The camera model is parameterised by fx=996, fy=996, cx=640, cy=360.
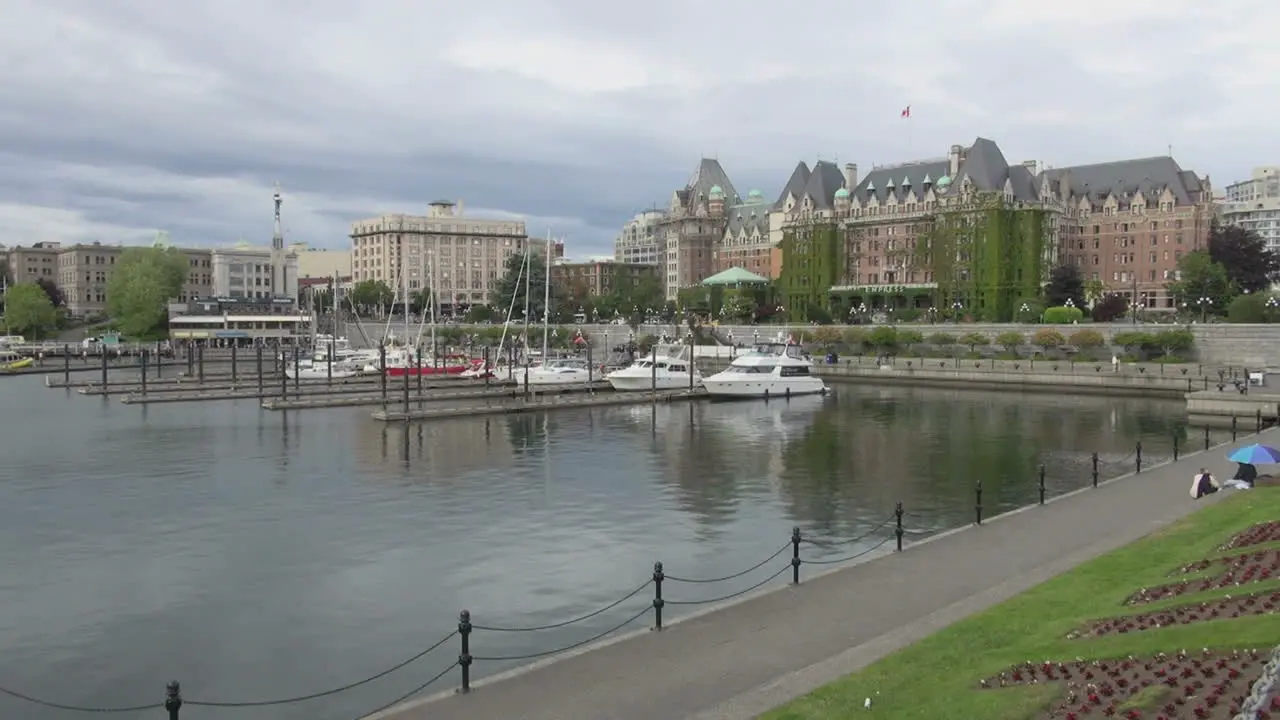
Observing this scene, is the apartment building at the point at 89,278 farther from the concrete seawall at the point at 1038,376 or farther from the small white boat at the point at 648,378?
the concrete seawall at the point at 1038,376

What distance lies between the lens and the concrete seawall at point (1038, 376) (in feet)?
252

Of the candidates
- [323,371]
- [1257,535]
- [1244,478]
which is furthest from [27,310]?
[1257,535]

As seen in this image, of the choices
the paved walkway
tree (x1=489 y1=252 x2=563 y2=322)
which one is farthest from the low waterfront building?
the paved walkway

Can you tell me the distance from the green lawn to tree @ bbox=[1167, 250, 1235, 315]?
334 ft

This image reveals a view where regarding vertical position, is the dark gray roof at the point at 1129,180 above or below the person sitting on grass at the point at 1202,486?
above

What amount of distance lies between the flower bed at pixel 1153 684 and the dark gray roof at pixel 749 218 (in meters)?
174

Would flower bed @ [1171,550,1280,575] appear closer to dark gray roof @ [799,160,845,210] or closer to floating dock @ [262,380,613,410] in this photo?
floating dock @ [262,380,613,410]

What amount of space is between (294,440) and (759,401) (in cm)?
3618

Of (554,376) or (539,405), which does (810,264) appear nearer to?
(554,376)

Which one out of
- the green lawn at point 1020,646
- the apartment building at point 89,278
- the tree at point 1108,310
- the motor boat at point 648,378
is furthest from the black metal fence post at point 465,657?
the apartment building at point 89,278

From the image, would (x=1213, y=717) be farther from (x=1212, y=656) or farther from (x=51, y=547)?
(x=51, y=547)

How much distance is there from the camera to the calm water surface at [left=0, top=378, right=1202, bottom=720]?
19.4 meters

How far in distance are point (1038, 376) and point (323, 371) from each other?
6582cm

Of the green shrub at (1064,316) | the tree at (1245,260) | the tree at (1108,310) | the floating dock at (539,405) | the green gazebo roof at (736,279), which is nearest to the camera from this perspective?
the floating dock at (539,405)
